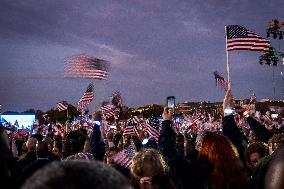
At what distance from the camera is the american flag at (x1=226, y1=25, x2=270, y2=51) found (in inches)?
587

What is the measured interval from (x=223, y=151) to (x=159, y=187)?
46.3 inches

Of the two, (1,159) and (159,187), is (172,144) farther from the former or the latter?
(1,159)

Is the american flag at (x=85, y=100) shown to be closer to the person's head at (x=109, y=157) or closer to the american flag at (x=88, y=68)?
the american flag at (x=88, y=68)

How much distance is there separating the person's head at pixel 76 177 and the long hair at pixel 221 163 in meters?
2.89

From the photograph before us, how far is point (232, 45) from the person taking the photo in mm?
14805

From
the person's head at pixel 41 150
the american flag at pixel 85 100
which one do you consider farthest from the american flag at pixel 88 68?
the person's head at pixel 41 150

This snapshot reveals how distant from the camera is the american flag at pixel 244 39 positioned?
14.9 metres

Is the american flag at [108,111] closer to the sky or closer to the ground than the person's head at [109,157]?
closer to the sky

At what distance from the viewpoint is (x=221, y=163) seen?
4117 mm

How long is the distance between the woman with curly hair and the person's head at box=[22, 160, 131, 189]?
6.47 ft

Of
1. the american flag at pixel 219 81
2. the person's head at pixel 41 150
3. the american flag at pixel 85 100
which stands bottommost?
the person's head at pixel 41 150

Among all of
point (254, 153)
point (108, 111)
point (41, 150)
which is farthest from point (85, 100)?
point (254, 153)

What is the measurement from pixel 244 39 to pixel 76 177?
47.8 ft

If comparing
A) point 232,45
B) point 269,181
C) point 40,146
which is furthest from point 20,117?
point 269,181
